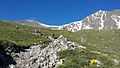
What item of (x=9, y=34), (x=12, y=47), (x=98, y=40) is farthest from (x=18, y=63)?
(x=98, y=40)

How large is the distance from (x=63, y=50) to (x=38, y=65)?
3.22 m

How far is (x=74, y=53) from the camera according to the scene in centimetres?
3091

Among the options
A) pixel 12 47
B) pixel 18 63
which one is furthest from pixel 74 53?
pixel 12 47

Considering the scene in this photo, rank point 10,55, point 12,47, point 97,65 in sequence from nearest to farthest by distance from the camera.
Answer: point 97,65 < point 10,55 < point 12,47

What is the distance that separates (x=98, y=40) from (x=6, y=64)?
103 metres

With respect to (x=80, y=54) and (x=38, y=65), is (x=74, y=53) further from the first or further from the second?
(x=38, y=65)

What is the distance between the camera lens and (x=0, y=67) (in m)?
33.3

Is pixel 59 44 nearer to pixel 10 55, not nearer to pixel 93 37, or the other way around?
pixel 10 55

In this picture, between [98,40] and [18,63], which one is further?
[98,40]

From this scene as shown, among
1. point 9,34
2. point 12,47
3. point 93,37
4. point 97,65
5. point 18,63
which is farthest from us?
point 93,37

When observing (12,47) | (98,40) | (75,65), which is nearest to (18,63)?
(12,47)

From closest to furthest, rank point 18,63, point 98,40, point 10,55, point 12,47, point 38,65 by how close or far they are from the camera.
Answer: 1. point 38,65
2. point 18,63
3. point 10,55
4. point 12,47
5. point 98,40

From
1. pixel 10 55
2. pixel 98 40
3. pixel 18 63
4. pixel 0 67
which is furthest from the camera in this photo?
pixel 98 40

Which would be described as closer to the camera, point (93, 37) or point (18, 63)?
point (18, 63)
